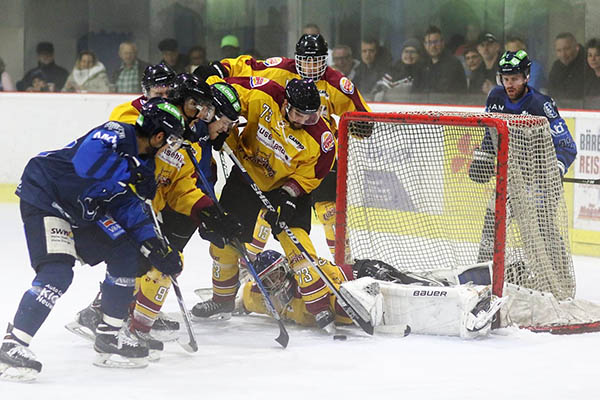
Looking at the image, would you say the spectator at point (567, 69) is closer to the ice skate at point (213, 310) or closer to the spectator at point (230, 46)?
the spectator at point (230, 46)

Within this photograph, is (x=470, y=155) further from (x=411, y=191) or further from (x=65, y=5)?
(x=65, y=5)

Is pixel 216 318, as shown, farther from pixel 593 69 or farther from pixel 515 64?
pixel 593 69

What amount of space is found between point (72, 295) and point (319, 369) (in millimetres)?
1637

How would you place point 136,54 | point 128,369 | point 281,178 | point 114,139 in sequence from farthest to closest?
point 136,54 < point 281,178 < point 128,369 < point 114,139

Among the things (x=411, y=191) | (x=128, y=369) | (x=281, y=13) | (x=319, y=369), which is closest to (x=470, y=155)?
(x=411, y=191)

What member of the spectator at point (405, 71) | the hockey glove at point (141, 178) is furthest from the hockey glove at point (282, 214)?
the spectator at point (405, 71)

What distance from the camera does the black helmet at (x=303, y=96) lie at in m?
4.18

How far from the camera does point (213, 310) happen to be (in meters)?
4.54

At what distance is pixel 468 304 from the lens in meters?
4.11

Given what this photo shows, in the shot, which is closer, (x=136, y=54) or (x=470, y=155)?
(x=470, y=155)

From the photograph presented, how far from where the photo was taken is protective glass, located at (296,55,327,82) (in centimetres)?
501

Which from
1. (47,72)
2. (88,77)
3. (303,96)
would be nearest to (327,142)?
(303,96)

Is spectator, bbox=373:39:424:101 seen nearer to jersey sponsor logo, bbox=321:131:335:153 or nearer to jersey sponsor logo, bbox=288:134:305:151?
jersey sponsor logo, bbox=321:131:335:153

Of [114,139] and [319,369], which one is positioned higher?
[114,139]
